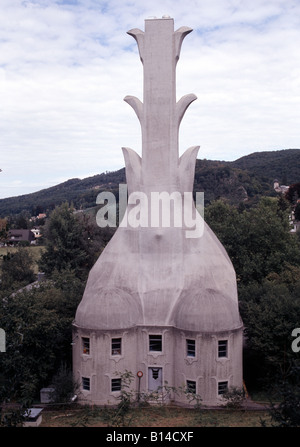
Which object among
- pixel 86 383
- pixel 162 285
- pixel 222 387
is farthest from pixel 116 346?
pixel 222 387

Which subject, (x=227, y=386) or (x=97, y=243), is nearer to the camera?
(x=227, y=386)

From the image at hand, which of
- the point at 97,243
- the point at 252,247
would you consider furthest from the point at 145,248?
the point at 97,243

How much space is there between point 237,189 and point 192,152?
10157 centimetres

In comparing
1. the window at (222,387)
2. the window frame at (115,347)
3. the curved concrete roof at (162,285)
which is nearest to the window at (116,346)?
the window frame at (115,347)

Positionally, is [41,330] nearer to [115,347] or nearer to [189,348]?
[115,347]

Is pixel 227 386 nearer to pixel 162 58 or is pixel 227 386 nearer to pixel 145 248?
pixel 145 248

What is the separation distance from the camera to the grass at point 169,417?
19.8m

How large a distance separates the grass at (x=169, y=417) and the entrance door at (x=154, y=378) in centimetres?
150

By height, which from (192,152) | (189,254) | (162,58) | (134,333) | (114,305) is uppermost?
(162,58)

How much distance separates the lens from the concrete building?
77.6 ft

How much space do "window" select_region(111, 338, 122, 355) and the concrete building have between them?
0.05 meters

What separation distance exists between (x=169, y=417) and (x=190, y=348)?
3.67 meters

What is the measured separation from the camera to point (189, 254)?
1016 inches

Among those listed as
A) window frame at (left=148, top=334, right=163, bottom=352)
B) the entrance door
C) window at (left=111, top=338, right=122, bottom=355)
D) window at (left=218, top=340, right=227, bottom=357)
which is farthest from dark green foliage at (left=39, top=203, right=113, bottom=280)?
window at (left=218, top=340, right=227, bottom=357)
